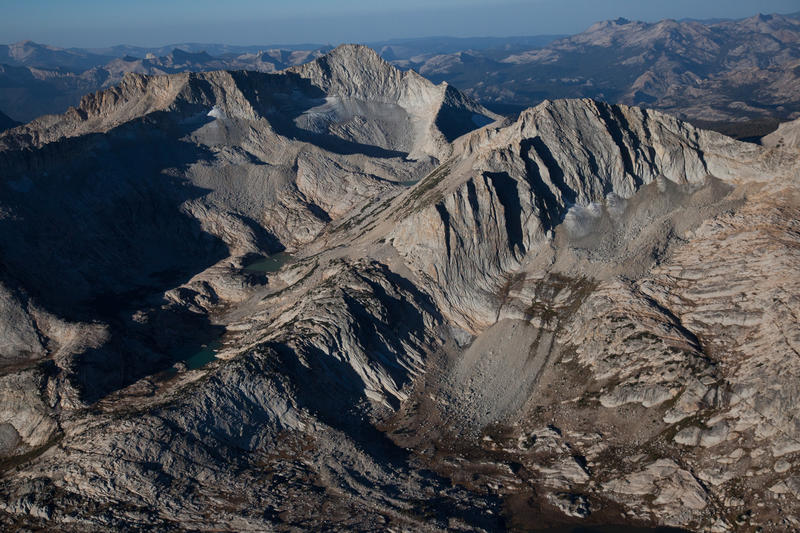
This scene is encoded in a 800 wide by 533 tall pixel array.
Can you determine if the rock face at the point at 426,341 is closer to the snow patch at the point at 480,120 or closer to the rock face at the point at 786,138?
the rock face at the point at 786,138

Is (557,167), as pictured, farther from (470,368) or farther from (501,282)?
(470,368)

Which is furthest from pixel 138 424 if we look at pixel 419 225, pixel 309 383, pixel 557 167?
pixel 557 167

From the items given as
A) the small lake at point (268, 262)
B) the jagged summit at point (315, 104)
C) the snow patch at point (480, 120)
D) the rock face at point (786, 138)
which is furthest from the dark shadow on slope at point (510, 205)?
the snow patch at point (480, 120)

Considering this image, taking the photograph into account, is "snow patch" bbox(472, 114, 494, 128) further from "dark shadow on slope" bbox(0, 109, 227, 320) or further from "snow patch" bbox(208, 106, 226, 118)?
"dark shadow on slope" bbox(0, 109, 227, 320)

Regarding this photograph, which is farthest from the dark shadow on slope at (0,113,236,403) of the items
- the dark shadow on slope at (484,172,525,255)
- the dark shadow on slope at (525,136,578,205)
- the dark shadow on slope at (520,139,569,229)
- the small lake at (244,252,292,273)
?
the dark shadow on slope at (525,136,578,205)

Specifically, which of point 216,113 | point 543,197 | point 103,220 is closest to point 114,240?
point 103,220

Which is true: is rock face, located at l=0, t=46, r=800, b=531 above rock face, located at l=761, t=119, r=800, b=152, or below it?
below

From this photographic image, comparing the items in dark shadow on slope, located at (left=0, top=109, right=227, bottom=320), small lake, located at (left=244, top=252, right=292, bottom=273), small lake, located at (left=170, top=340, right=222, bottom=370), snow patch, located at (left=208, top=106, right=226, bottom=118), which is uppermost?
snow patch, located at (left=208, top=106, right=226, bottom=118)
